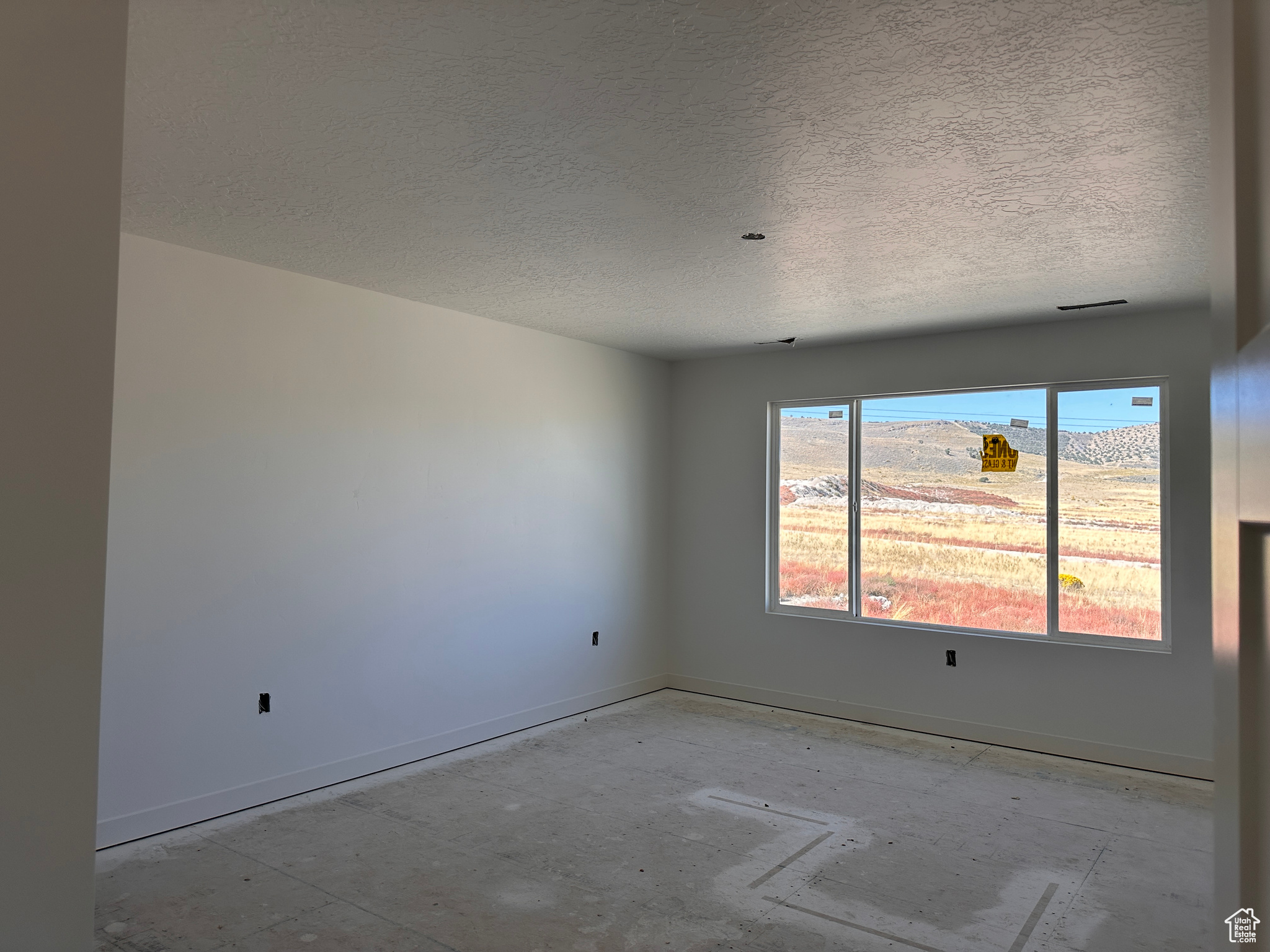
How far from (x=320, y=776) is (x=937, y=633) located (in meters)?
3.93

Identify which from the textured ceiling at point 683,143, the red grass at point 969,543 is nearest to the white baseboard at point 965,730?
the red grass at point 969,543

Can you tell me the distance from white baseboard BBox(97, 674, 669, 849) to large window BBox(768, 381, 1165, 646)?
1.91 m

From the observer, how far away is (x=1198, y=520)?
4.80m

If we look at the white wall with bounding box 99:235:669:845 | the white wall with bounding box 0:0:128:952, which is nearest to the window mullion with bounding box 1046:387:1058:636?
the white wall with bounding box 99:235:669:845

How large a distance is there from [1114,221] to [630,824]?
333cm

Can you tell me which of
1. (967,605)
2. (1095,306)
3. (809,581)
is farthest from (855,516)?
(1095,306)

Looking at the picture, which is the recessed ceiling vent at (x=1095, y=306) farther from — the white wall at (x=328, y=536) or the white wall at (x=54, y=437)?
the white wall at (x=54, y=437)

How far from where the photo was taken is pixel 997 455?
220 inches

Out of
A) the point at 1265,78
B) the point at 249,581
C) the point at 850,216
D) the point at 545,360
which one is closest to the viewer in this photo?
the point at 1265,78

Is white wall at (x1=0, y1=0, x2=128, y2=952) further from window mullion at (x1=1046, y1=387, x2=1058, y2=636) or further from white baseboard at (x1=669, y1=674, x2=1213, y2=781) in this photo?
window mullion at (x1=1046, y1=387, x2=1058, y2=636)

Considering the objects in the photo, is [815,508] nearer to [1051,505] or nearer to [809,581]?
[809,581]

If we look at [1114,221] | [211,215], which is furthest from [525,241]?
[1114,221]

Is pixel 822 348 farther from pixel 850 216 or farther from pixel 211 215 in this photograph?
pixel 211 215

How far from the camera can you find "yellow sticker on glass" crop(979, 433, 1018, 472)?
553 cm
